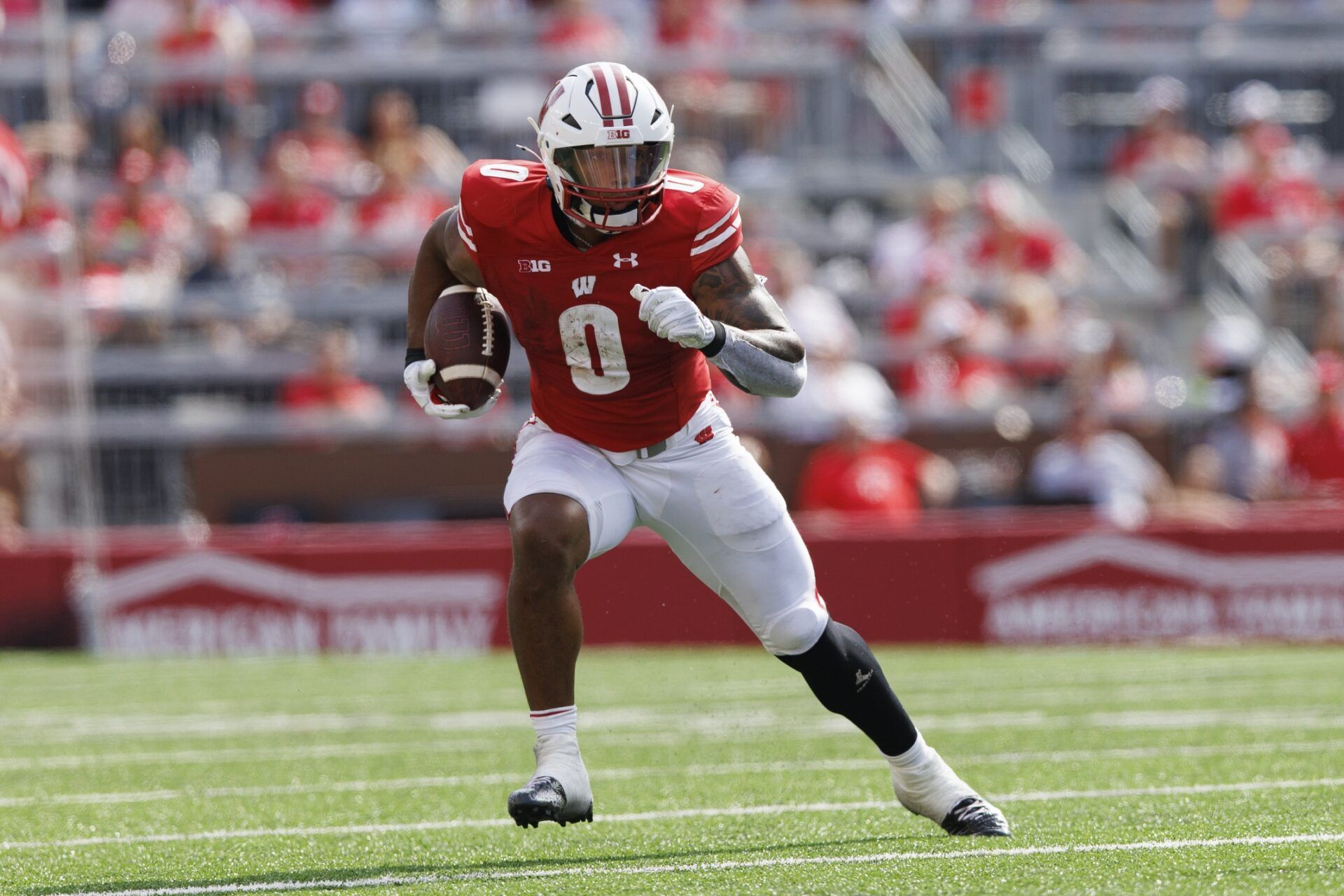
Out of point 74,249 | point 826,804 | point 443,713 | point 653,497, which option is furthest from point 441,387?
point 74,249

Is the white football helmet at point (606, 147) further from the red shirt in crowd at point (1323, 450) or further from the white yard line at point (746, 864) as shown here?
the red shirt in crowd at point (1323, 450)

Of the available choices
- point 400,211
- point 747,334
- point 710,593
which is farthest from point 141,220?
point 747,334

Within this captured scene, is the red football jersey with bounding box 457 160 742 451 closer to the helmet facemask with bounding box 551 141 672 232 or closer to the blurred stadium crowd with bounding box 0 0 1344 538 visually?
the helmet facemask with bounding box 551 141 672 232

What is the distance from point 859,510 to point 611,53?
12.9 ft

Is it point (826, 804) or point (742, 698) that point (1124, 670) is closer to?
point (742, 698)

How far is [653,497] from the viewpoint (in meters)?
4.54

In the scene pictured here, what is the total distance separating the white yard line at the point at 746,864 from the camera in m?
3.92

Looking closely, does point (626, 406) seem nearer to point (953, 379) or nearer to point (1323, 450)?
point (953, 379)

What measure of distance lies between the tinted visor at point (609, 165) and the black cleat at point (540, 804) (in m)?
1.30

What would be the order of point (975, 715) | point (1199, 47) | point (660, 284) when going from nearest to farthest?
point (660, 284) → point (975, 715) → point (1199, 47)

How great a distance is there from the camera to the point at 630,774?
571cm

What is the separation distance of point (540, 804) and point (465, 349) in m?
1.14

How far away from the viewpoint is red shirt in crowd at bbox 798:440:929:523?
1045 cm

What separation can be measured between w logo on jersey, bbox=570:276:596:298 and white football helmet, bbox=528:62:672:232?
12 cm
